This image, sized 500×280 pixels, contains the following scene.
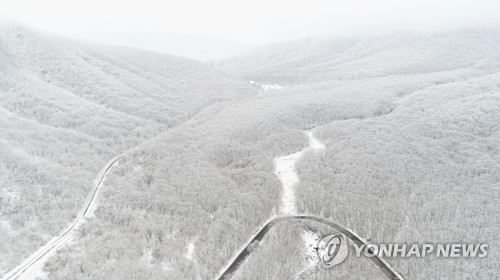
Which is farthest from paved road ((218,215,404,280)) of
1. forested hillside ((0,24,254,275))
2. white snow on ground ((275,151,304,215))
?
forested hillside ((0,24,254,275))

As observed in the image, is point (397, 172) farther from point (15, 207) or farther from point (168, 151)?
point (15, 207)

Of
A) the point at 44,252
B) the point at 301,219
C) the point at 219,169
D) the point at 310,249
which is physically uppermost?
the point at 44,252

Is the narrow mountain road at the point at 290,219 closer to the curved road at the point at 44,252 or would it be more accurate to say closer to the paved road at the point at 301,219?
the paved road at the point at 301,219

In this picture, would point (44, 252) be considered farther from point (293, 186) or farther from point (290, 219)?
point (293, 186)

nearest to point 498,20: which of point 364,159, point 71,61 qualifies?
point 364,159

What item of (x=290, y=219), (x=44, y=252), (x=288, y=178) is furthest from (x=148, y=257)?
(x=288, y=178)
